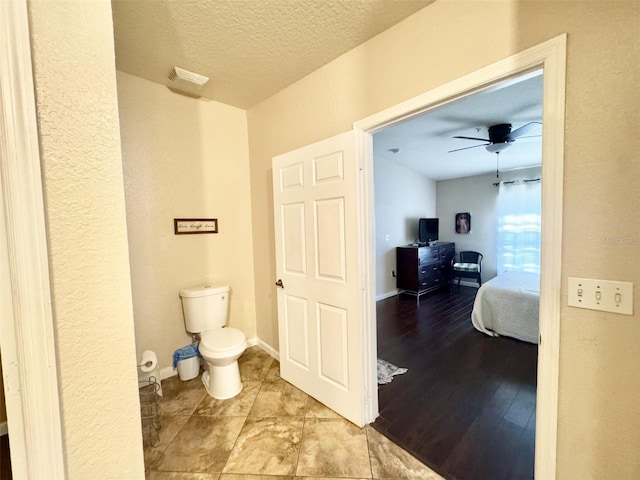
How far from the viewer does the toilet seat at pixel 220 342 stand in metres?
1.96

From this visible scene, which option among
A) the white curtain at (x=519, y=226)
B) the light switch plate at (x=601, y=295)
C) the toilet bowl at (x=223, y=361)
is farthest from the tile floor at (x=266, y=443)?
the white curtain at (x=519, y=226)

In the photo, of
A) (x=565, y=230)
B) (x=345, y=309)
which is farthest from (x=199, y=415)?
(x=565, y=230)

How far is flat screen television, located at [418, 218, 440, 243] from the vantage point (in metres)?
5.17

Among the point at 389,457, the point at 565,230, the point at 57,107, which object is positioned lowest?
the point at 389,457

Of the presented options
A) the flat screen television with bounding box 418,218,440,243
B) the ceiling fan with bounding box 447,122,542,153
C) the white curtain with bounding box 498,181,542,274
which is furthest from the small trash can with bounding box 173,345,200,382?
the white curtain with bounding box 498,181,542,274

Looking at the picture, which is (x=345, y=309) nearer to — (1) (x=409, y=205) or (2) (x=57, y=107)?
(2) (x=57, y=107)

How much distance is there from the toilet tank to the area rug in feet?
4.96

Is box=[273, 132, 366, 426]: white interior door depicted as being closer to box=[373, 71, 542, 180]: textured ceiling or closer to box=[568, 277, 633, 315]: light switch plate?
box=[373, 71, 542, 180]: textured ceiling

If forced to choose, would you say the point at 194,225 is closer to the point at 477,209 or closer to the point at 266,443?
the point at 266,443

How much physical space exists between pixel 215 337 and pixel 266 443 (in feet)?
2.82

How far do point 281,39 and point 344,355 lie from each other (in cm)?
211

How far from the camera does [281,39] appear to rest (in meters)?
1.66

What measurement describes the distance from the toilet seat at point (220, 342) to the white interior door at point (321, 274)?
37 cm

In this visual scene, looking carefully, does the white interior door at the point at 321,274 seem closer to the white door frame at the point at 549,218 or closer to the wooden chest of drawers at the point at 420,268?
the white door frame at the point at 549,218
